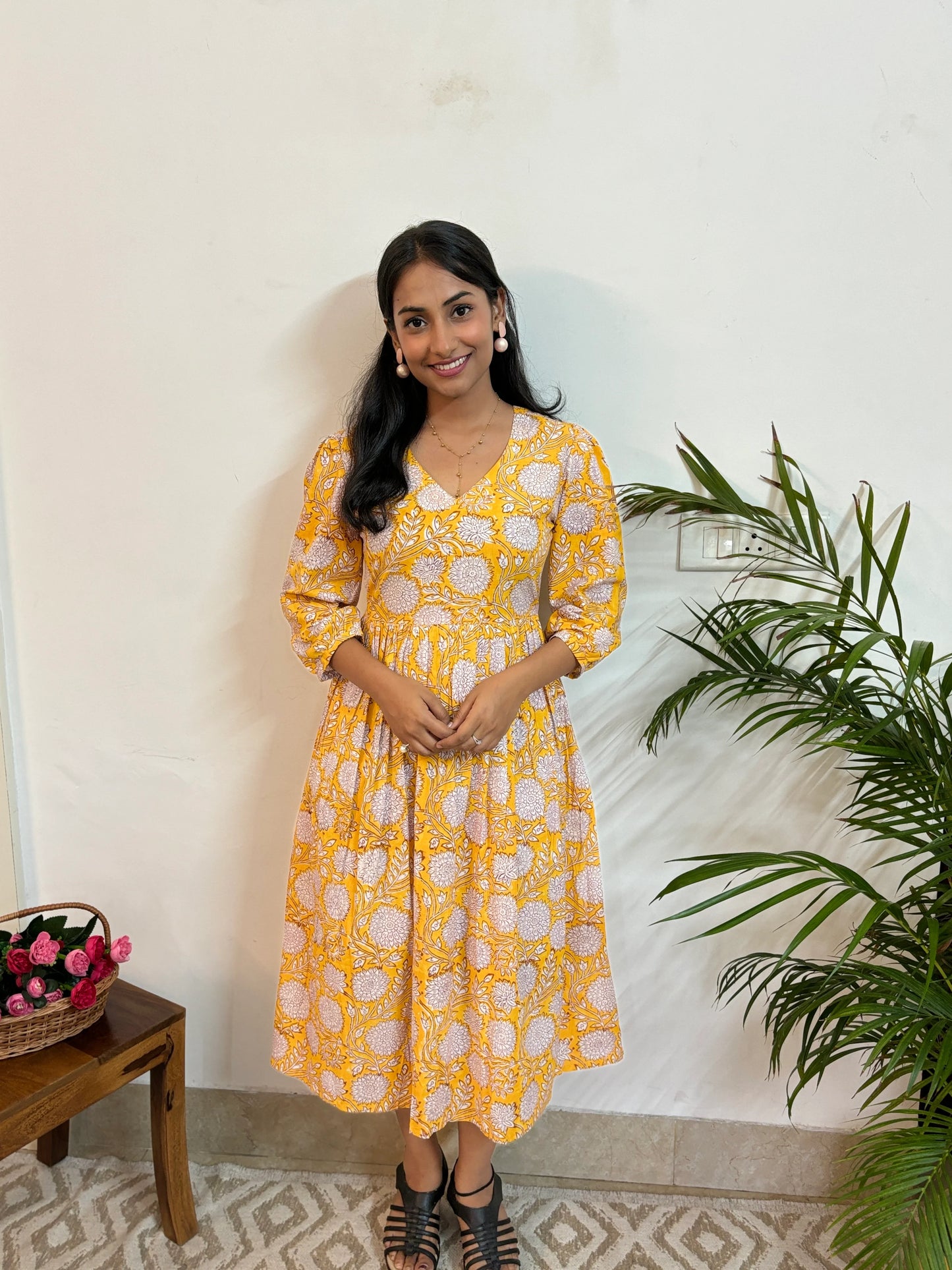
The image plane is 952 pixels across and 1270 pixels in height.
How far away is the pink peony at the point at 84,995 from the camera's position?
1.39 m

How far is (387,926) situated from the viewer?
1335 mm

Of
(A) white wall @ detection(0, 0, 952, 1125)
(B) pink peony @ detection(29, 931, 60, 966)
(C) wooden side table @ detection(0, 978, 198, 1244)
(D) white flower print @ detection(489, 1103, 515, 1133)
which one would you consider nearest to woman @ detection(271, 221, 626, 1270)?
(D) white flower print @ detection(489, 1103, 515, 1133)

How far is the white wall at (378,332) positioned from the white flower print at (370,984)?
0.40 metres

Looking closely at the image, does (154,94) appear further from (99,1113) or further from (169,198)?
(99,1113)

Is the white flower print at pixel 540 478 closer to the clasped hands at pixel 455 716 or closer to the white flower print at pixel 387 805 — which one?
the clasped hands at pixel 455 716

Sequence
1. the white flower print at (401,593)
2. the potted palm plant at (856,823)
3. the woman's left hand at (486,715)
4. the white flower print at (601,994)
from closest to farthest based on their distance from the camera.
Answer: the potted palm plant at (856,823) → the woman's left hand at (486,715) → the white flower print at (401,593) → the white flower print at (601,994)

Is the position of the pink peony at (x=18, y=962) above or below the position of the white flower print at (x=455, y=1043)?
above

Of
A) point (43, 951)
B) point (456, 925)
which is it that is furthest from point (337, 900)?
point (43, 951)

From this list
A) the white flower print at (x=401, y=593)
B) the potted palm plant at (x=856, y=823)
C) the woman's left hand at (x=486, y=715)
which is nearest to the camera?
the potted palm plant at (x=856, y=823)

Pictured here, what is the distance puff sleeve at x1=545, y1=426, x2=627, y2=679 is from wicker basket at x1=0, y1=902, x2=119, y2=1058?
3.03ft

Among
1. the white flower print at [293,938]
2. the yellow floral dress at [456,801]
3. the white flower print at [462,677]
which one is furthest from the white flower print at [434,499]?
the white flower print at [293,938]

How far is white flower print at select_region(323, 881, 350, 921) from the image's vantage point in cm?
135

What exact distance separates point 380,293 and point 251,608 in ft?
2.01

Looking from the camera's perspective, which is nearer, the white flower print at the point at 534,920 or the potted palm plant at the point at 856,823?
the potted palm plant at the point at 856,823
